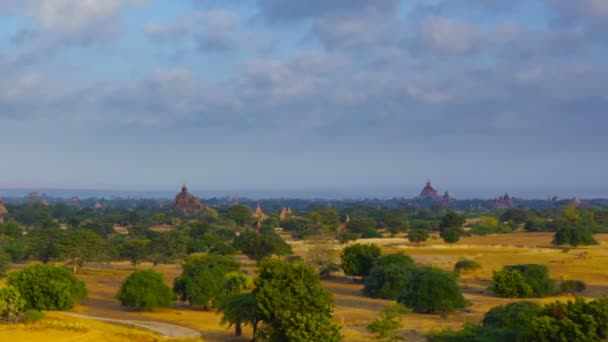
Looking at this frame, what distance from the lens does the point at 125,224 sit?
558ft

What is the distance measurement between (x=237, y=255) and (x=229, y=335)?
58.0 metres

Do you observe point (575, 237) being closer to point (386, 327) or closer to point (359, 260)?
point (359, 260)

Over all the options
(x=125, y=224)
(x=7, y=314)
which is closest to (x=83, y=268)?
(x=7, y=314)

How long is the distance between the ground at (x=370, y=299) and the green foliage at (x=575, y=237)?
1.64 m

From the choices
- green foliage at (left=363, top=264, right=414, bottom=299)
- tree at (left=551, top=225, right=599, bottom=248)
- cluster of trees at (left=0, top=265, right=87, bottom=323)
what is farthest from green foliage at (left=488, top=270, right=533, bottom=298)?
tree at (left=551, top=225, right=599, bottom=248)

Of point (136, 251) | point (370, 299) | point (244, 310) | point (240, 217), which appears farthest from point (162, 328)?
point (240, 217)

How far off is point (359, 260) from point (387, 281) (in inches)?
455

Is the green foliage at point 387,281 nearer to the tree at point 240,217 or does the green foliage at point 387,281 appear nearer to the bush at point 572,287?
the bush at point 572,287

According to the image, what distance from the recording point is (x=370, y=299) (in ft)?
190

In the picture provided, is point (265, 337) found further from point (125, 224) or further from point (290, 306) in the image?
point (125, 224)

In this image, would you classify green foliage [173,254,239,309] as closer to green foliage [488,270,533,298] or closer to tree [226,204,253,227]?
green foliage [488,270,533,298]

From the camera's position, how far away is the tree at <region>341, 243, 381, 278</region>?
69250 millimetres

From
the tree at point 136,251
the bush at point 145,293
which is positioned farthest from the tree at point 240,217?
the bush at point 145,293

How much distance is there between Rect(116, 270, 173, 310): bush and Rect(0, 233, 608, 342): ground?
2.59 ft
